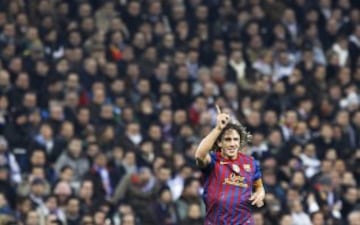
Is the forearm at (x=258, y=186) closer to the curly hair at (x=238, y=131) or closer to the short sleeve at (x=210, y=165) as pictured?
the curly hair at (x=238, y=131)

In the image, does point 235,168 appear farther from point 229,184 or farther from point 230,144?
point 230,144

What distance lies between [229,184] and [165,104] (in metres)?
7.87

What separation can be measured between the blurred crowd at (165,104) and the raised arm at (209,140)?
4.70 meters

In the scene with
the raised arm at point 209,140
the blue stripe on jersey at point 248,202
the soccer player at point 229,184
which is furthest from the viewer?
the blue stripe on jersey at point 248,202

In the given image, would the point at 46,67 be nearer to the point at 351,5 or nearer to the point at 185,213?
the point at 185,213

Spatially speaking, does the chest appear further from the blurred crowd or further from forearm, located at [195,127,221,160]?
the blurred crowd

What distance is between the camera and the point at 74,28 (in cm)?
2112

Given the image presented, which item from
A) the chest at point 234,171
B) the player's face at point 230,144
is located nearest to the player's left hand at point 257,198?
the chest at point 234,171

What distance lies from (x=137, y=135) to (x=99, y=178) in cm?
137

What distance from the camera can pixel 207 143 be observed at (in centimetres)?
1237

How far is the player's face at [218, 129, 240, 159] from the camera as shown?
12617mm

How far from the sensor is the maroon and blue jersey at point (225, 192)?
504 inches

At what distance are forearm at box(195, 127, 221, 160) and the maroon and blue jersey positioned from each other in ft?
0.92

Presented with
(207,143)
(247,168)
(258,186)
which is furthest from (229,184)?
(207,143)
